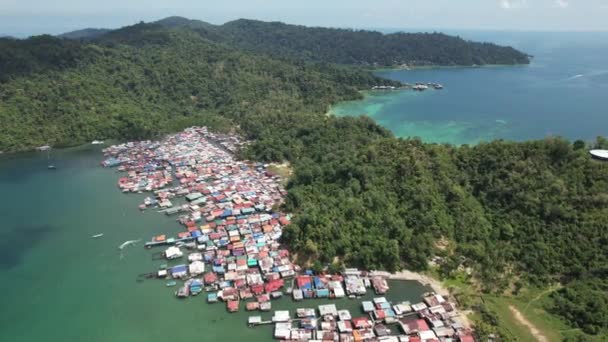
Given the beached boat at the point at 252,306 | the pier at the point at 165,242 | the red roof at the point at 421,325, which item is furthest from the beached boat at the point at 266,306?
the pier at the point at 165,242

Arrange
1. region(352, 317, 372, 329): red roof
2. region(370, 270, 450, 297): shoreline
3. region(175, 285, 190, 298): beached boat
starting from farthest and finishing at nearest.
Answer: region(370, 270, 450, 297): shoreline, region(175, 285, 190, 298): beached boat, region(352, 317, 372, 329): red roof

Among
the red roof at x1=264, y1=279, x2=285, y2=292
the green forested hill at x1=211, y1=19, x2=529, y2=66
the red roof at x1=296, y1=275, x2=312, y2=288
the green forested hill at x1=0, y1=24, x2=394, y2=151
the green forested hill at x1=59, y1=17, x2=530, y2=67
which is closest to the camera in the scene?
the red roof at x1=264, y1=279, x2=285, y2=292

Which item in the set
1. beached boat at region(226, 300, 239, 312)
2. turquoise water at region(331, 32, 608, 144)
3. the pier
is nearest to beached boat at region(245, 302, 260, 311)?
beached boat at region(226, 300, 239, 312)

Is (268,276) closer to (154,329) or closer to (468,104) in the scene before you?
(154,329)

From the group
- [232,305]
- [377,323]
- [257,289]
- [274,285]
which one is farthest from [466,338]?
[232,305]

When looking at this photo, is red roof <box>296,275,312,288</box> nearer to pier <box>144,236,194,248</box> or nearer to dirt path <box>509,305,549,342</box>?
pier <box>144,236,194,248</box>

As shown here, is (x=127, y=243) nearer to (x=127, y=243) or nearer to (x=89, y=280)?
(x=127, y=243)
